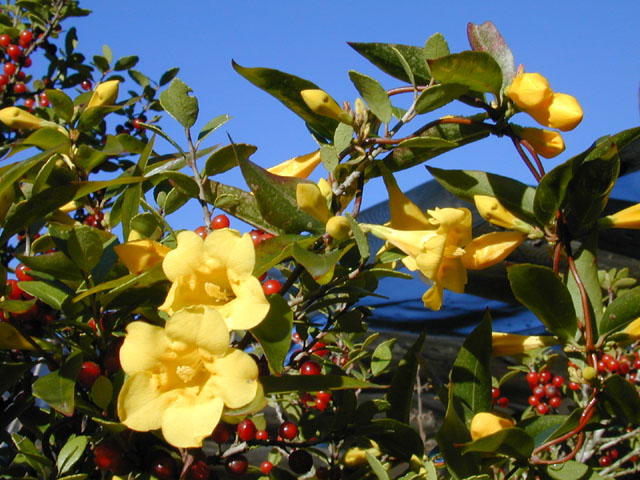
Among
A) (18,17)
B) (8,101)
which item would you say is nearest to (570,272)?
(8,101)

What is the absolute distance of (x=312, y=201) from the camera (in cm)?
77

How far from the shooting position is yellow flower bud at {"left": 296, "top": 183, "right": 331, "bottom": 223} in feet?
2.50

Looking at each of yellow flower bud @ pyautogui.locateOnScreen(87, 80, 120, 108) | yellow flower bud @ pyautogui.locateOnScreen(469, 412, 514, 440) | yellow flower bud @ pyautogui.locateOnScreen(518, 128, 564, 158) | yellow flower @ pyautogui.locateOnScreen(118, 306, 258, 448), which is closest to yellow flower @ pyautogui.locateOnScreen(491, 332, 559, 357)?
yellow flower bud @ pyautogui.locateOnScreen(469, 412, 514, 440)

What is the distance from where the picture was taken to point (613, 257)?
4.30 meters

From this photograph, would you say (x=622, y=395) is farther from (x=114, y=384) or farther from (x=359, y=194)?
(x=114, y=384)

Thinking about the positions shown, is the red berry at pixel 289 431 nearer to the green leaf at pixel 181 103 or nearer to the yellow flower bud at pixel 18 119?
the green leaf at pixel 181 103

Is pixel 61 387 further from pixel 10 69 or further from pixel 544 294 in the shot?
pixel 10 69

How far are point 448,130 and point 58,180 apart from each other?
714 millimetres

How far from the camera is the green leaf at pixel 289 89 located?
0.86 meters

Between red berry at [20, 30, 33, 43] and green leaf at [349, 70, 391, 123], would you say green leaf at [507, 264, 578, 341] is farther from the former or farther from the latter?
red berry at [20, 30, 33, 43]

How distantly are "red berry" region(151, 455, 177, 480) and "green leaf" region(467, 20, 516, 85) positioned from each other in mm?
848

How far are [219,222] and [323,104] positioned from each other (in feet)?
1.08

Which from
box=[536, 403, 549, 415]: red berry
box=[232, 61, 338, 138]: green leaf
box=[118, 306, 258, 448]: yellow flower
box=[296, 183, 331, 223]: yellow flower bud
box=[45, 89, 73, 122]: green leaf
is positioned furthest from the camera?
box=[536, 403, 549, 415]: red berry

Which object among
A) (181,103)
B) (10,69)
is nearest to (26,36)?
(10,69)
